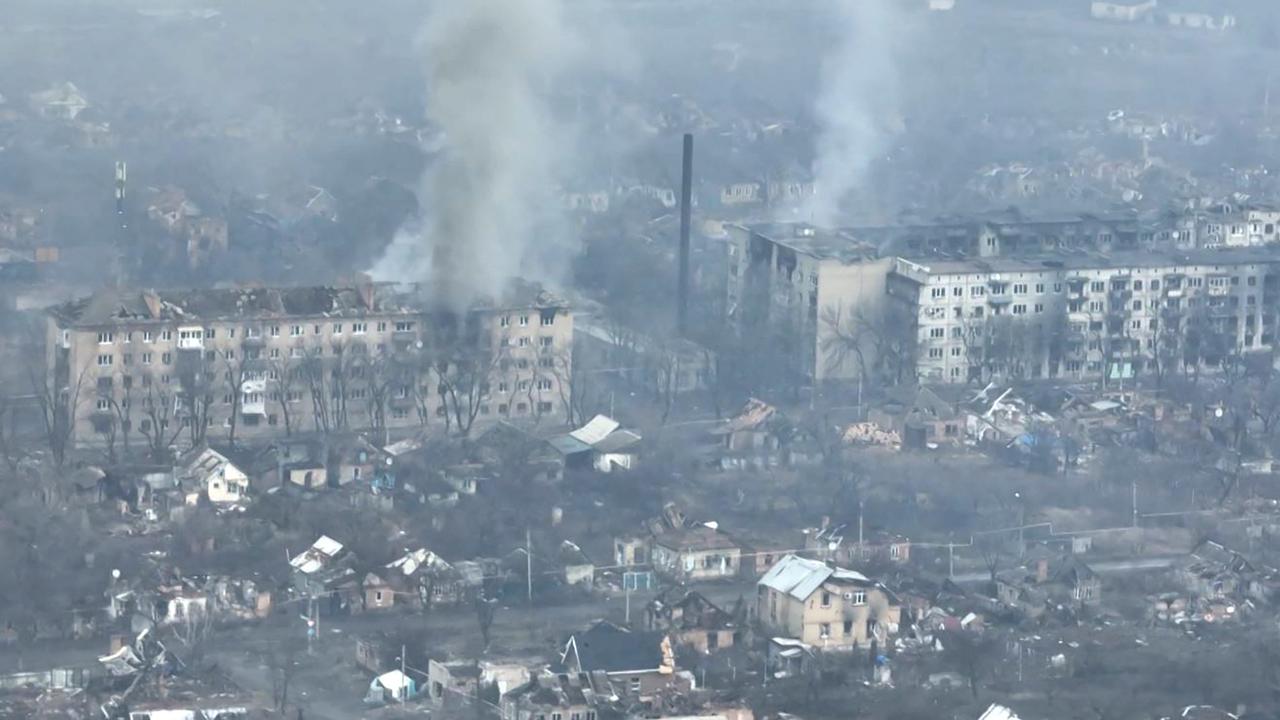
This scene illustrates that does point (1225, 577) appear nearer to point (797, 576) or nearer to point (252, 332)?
point (797, 576)

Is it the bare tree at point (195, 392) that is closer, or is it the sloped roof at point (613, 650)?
the sloped roof at point (613, 650)

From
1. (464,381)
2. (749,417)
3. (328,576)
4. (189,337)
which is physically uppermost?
(189,337)

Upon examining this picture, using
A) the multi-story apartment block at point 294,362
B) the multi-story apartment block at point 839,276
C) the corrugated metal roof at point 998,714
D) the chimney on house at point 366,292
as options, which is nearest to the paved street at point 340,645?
the corrugated metal roof at point 998,714

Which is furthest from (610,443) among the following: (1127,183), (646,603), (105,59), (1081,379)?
(105,59)

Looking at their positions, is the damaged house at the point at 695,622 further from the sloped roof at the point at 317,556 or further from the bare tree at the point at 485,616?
the sloped roof at the point at 317,556

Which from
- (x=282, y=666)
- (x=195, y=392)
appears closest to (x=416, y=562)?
(x=282, y=666)

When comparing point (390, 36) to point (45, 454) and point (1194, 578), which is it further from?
point (1194, 578)
